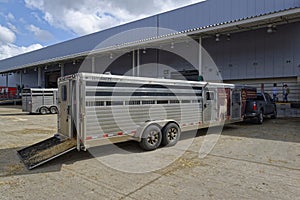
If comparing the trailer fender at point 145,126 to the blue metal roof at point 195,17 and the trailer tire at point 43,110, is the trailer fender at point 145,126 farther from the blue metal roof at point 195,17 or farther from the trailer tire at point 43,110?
the trailer tire at point 43,110

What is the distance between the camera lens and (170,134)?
22.8 feet

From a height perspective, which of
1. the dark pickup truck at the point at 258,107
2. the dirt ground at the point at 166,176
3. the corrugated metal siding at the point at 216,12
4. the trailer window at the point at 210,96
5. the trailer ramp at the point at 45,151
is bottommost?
the dirt ground at the point at 166,176

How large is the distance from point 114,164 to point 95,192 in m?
1.50

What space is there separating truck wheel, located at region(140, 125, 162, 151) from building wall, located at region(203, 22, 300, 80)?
500 inches

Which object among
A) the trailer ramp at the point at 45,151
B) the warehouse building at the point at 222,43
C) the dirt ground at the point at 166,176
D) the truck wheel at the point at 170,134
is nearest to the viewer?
the dirt ground at the point at 166,176

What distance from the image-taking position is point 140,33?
24797 millimetres

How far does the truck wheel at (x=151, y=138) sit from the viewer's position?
6238 mm

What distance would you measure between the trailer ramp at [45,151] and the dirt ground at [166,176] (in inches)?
5.9

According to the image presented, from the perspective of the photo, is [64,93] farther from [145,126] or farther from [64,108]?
[145,126]

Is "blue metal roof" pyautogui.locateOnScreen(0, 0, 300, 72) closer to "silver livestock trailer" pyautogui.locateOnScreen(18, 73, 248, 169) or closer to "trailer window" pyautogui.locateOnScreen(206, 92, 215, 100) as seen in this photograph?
"trailer window" pyautogui.locateOnScreen(206, 92, 215, 100)

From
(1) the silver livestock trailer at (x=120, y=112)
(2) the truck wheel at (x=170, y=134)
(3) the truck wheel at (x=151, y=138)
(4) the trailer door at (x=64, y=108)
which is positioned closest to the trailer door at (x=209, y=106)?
(1) the silver livestock trailer at (x=120, y=112)

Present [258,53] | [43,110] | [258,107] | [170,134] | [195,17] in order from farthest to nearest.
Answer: [195,17], [43,110], [258,53], [258,107], [170,134]

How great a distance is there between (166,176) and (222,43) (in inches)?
629

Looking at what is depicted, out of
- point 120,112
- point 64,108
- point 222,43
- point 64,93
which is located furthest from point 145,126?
point 222,43
